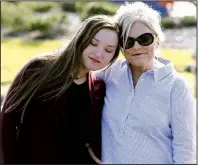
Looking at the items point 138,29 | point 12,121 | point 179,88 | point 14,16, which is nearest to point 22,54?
point 14,16

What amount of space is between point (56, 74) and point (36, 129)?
0.80 ft

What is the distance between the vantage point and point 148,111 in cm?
169

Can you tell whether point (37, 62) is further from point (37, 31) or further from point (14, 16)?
point (37, 31)

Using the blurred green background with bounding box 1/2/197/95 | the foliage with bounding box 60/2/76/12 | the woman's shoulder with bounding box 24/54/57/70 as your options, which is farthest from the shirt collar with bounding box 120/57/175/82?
the foliage with bounding box 60/2/76/12

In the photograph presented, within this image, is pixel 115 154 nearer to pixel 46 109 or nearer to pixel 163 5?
pixel 46 109

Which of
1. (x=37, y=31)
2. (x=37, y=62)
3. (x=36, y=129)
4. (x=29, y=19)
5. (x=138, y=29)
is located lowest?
(x=36, y=129)

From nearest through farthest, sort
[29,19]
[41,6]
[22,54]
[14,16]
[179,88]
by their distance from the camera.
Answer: [179,88], [22,54], [14,16], [29,19], [41,6]

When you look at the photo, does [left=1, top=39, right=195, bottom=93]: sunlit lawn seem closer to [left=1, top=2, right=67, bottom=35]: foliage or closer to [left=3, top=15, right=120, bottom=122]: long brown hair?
[left=1, top=2, right=67, bottom=35]: foliage

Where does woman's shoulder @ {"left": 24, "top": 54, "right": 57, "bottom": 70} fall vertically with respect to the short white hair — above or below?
below

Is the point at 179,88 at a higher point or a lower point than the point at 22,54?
lower

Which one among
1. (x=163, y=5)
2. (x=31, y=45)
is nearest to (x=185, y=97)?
(x=163, y=5)

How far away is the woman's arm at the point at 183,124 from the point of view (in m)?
1.66

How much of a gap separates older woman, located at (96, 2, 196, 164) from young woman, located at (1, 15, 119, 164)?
0.24ft

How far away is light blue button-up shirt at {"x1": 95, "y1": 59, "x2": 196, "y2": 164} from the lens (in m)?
1.68
